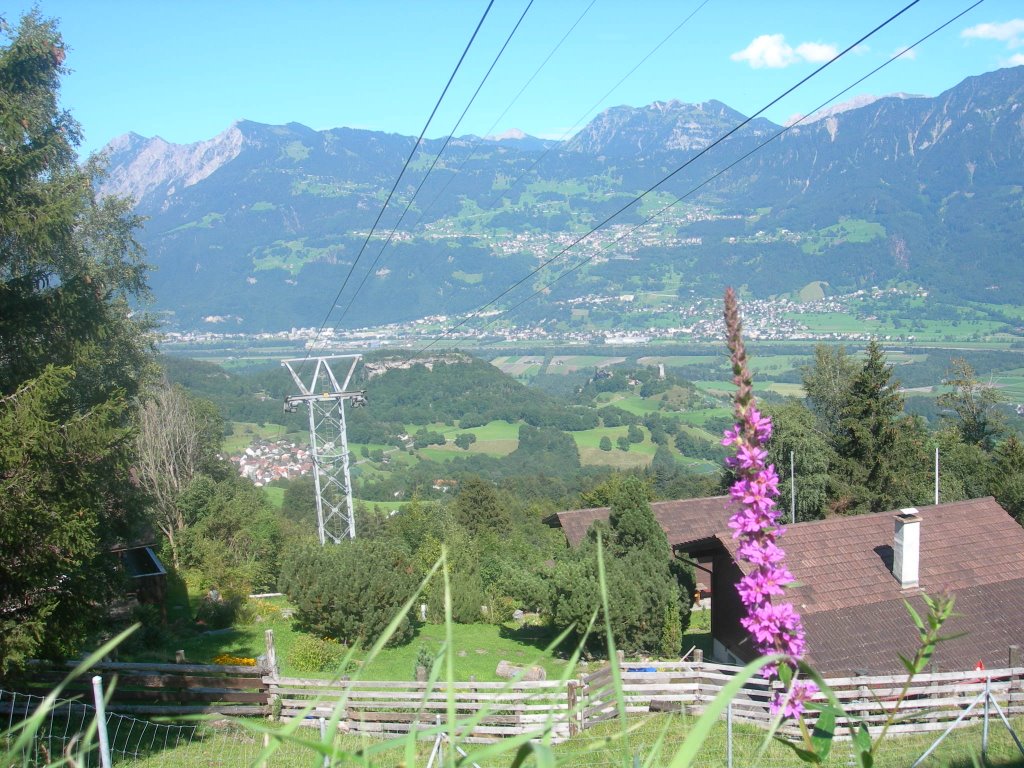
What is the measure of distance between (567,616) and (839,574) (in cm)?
517

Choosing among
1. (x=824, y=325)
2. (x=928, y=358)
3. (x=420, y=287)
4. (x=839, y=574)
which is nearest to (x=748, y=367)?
(x=839, y=574)

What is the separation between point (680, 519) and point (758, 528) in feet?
74.5

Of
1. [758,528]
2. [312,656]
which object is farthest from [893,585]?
[758,528]

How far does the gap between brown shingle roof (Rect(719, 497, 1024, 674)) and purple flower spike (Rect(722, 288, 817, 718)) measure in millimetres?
10796

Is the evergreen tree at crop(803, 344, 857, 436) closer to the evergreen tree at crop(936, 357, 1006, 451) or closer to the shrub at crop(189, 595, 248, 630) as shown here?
the evergreen tree at crop(936, 357, 1006, 451)

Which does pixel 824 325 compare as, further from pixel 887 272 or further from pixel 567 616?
pixel 567 616

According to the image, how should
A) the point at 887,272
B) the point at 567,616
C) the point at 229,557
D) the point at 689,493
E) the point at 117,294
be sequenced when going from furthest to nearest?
1. the point at 887,272
2. the point at 689,493
3. the point at 117,294
4. the point at 229,557
5. the point at 567,616

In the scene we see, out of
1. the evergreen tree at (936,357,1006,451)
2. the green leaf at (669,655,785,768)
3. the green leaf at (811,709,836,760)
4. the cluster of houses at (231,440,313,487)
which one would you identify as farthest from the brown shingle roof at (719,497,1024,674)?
the cluster of houses at (231,440,313,487)

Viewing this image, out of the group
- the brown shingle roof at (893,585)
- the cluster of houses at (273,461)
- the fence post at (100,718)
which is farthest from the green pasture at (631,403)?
the fence post at (100,718)

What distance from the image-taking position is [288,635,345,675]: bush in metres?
15.0

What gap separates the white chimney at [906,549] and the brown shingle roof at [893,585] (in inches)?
8.6

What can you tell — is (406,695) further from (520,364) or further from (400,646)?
(520,364)

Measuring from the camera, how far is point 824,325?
144750mm

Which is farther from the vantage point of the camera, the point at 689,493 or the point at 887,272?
the point at 887,272
